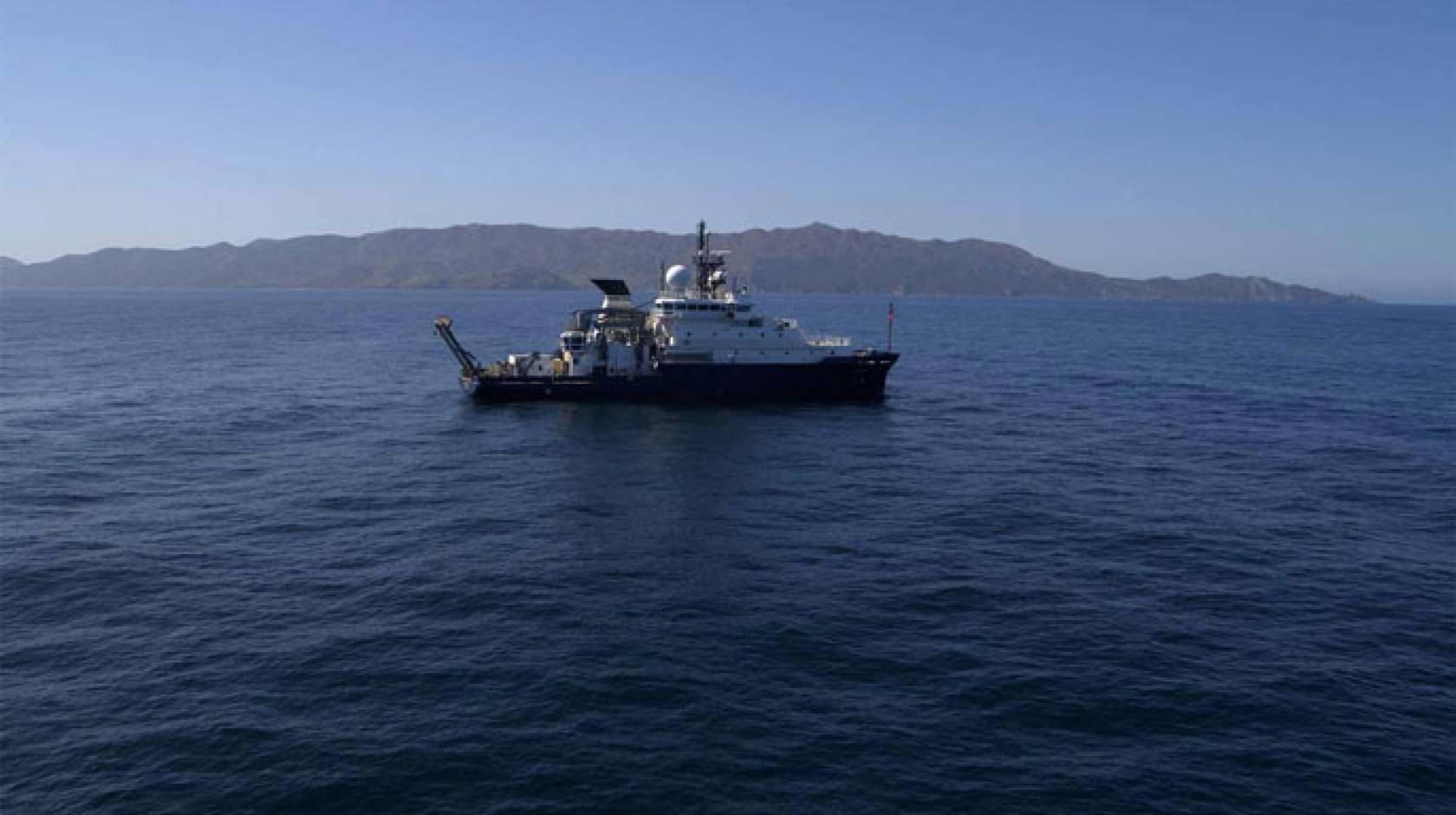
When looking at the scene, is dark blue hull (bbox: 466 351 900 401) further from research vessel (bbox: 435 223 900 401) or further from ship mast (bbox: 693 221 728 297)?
ship mast (bbox: 693 221 728 297)

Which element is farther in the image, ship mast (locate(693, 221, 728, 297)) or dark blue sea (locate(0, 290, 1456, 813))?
ship mast (locate(693, 221, 728, 297))

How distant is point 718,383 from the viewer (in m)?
95.9

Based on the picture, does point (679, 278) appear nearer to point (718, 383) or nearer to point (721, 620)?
point (718, 383)

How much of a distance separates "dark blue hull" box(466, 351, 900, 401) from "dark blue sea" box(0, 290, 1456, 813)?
16390mm

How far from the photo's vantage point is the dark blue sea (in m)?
25.8

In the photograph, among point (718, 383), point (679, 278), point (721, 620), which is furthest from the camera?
point (679, 278)

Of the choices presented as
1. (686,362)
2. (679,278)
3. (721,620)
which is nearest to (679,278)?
(679,278)

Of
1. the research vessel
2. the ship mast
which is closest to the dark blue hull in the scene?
the research vessel

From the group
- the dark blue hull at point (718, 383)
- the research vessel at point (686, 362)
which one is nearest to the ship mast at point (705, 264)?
the research vessel at point (686, 362)

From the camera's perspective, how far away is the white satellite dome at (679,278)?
10150 cm

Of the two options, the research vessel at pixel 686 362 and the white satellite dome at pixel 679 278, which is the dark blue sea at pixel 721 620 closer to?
the research vessel at pixel 686 362

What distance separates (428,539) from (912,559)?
2640 centimetres

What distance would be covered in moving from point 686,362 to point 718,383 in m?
4.25

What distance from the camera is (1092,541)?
48.0m
